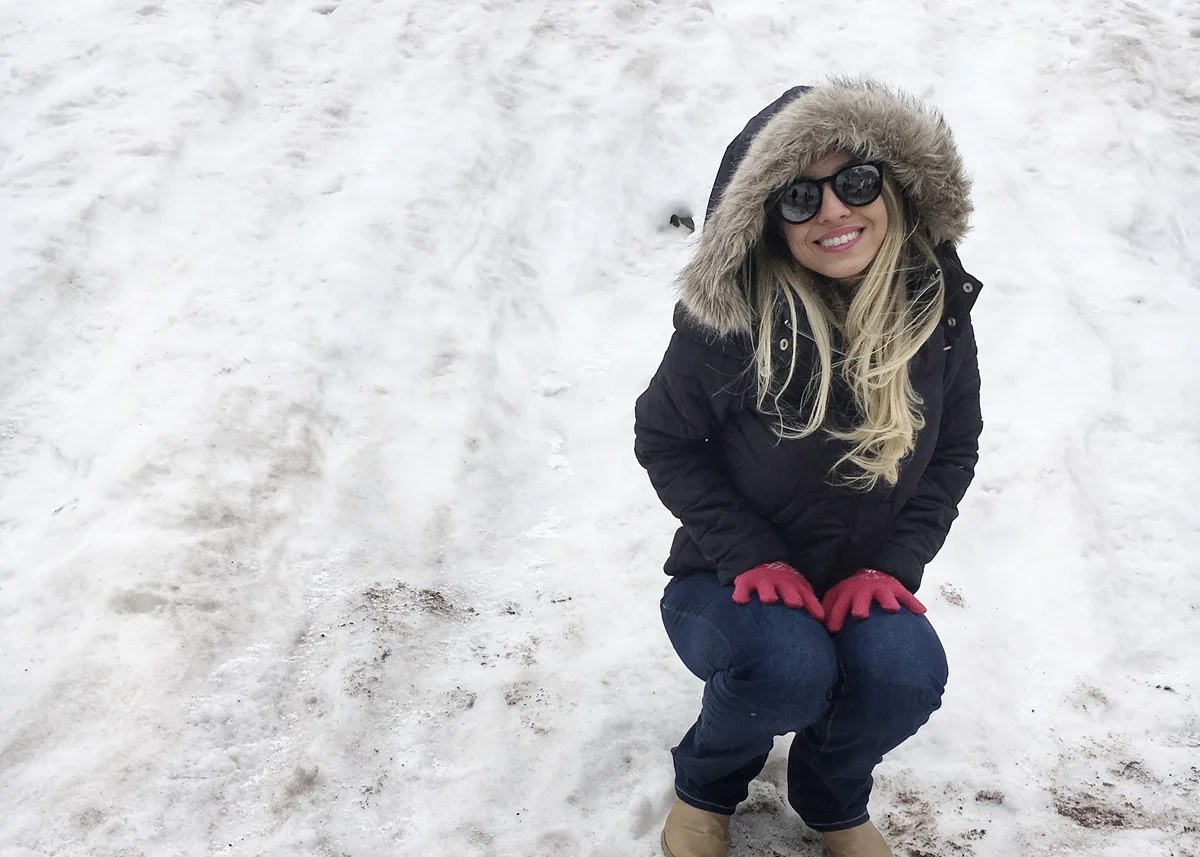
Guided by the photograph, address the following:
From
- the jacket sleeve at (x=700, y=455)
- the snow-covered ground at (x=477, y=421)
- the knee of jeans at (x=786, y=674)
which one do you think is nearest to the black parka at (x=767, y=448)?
the jacket sleeve at (x=700, y=455)

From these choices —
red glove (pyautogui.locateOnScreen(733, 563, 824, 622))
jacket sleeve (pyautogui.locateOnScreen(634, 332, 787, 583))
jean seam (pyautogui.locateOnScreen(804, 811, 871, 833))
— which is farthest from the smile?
jean seam (pyautogui.locateOnScreen(804, 811, 871, 833))

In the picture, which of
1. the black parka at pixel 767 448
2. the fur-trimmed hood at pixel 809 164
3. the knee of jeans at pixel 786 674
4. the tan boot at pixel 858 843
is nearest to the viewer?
the knee of jeans at pixel 786 674

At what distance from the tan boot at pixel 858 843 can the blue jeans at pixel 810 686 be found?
0.10 feet

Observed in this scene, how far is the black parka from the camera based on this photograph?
8.31 feet

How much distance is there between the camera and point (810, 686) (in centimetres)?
234

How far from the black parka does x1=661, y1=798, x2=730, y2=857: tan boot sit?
2.37ft

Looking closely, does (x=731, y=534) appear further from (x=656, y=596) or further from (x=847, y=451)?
(x=656, y=596)

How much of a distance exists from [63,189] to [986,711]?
5.16 m

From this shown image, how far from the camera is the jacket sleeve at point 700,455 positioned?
2.56 meters

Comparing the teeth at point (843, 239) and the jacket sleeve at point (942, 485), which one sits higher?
the teeth at point (843, 239)

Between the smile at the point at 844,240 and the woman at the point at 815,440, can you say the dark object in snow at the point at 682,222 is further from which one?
the smile at the point at 844,240

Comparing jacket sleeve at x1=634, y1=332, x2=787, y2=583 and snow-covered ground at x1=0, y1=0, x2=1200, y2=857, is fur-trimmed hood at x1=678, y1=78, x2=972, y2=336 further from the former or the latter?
snow-covered ground at x1=0, y1=0, x2=1200, y2=857

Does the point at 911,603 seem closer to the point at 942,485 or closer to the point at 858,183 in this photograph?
the point at 942,485

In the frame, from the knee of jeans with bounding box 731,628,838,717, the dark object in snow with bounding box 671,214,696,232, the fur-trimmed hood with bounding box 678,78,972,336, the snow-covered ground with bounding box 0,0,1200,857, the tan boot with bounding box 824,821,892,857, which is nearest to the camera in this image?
the knee of jeans with bounding box 731,628,838,717
